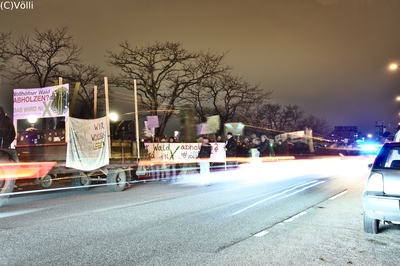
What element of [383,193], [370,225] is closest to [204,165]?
[370,225]

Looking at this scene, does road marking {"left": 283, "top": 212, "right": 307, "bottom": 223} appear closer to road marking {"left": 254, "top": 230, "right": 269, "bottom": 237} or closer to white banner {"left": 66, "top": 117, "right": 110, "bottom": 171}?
road marking {"left": 254, "top": 230, "right": 269, "bottom": 237}

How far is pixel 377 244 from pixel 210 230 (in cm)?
259

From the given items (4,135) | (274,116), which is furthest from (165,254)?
(274,116)

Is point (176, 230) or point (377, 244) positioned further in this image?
point (176, 230)

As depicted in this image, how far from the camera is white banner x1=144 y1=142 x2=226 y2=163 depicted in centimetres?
1817

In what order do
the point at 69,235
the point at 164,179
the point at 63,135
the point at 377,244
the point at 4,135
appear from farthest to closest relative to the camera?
the point at 164,179 → the point at 63,135 → the point at 4,135 → the point at 69,235 → the point at 377,244

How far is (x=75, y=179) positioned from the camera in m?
12.4

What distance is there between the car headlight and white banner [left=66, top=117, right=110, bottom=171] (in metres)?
8.10

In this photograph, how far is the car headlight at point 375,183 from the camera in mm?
5262

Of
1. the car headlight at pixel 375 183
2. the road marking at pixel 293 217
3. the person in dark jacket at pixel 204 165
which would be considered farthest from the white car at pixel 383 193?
the person in dark jacket at pixel 204 165

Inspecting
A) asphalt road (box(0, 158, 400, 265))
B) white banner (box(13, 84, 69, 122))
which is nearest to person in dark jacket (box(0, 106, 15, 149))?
asphalt road (box(0, 158, 400, 265))

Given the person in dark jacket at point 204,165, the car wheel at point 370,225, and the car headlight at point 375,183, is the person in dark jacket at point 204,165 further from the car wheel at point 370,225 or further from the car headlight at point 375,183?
the car headlight at point 375,183

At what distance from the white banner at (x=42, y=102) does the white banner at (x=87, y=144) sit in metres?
0.77

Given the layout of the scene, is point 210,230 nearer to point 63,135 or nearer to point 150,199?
point 150,199
